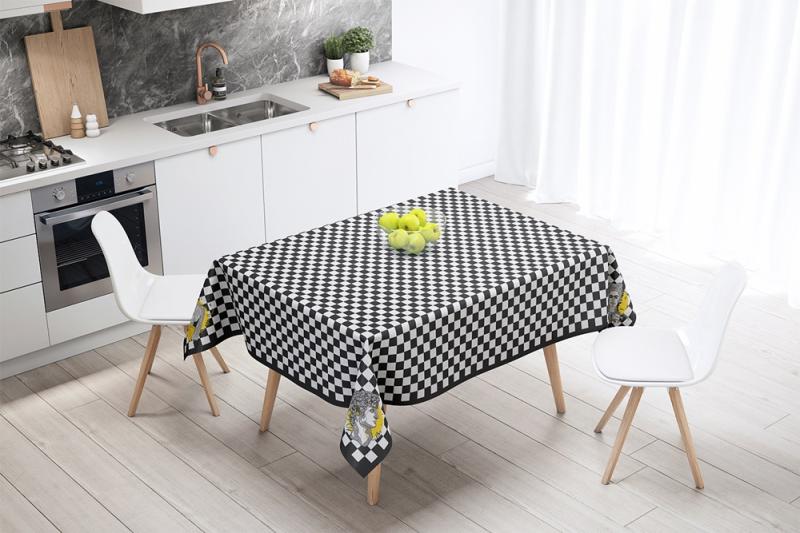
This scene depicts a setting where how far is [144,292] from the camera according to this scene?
4148 millimetres

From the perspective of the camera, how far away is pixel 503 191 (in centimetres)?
664

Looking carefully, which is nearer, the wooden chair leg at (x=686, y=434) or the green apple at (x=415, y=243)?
the wooden chair leg at (x=686, y=434)

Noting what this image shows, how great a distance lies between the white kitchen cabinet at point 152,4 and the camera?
15.1 feet

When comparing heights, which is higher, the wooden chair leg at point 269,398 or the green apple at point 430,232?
the green apple at point 430,232

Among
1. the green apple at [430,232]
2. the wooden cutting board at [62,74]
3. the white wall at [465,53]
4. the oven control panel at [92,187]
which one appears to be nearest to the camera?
the green apple at [430,232]

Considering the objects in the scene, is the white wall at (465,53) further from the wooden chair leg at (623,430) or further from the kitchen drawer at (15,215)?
the wooden chair leg at (623,430)

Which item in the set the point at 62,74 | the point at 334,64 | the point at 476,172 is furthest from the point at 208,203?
the point at 476,172

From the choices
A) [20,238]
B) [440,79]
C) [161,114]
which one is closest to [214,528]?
[20,238]

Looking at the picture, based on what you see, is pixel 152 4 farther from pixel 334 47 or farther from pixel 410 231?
pixel 410 231

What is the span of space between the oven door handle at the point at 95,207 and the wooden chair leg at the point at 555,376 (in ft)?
6.43

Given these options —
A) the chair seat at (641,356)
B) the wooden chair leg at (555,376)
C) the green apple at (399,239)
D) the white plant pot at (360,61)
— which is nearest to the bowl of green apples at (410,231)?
the green apple at (399,239)

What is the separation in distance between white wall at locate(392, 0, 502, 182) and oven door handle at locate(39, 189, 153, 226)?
7.04ft

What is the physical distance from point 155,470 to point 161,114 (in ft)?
6.62

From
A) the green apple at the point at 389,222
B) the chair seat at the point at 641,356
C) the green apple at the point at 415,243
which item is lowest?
the chair seat at the point at 641,356
